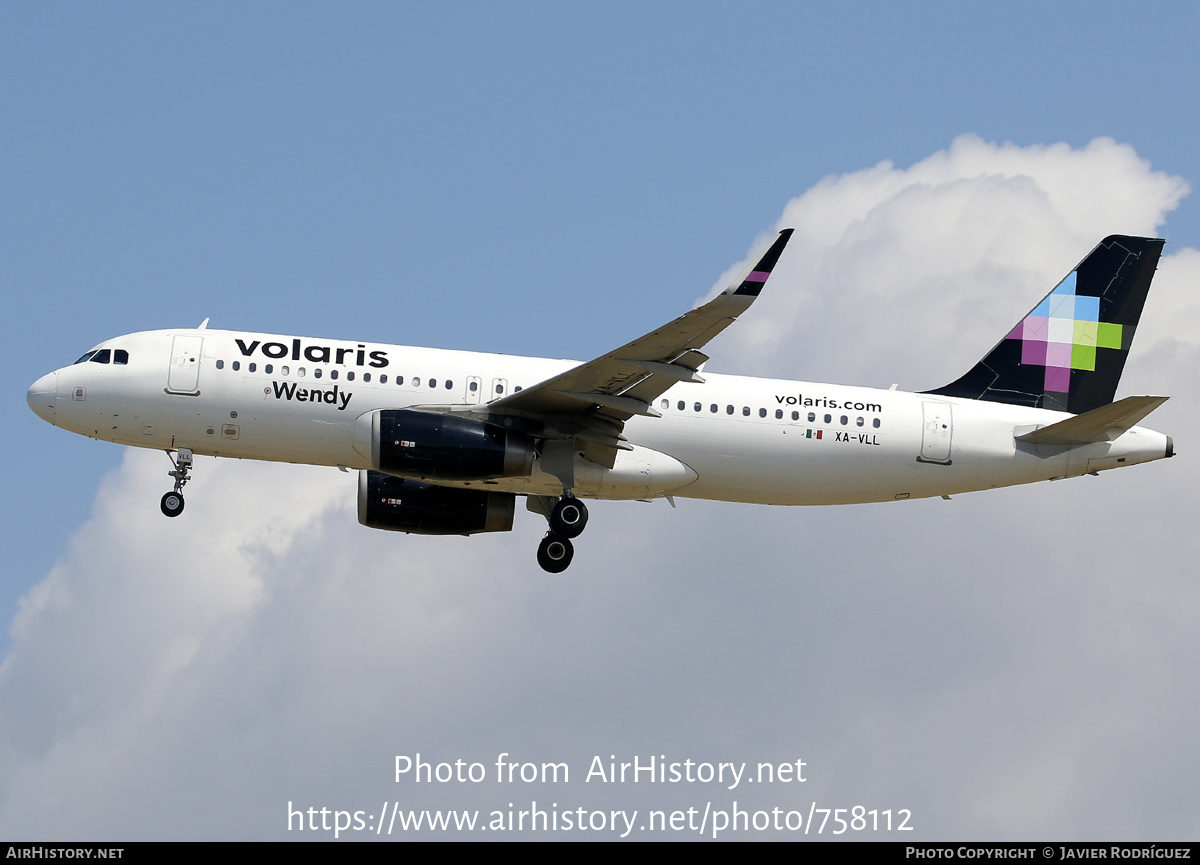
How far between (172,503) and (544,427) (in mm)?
9310

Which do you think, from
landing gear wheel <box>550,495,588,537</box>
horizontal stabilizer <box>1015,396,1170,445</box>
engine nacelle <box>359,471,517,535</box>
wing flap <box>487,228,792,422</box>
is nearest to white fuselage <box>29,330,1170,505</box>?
horizontal stabilizer <box>1015,396,1170,445</box>

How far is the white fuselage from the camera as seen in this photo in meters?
36.2

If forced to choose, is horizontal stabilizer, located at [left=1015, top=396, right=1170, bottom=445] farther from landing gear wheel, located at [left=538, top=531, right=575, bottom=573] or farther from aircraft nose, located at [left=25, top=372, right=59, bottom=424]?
aircraft nose, located at [left=25, top=372, right=59, bottom=424]

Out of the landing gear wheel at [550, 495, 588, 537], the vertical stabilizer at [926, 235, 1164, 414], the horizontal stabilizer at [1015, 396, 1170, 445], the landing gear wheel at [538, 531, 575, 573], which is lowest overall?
the landing gear wheel at [538, 531, 575, 573]

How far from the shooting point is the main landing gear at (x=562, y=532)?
37.0 meters

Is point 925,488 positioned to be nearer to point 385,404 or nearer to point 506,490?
point 506,490

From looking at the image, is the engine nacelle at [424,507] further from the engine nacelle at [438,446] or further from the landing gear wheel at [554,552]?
the engine nacelle at [438,446]

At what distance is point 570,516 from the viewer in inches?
1455

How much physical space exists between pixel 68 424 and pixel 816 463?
18387mm

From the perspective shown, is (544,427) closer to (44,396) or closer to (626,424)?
(626,424)

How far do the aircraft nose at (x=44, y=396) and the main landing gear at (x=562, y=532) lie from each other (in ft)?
40.8

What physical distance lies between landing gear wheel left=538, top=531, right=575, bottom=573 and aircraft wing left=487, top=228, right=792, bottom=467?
266cm

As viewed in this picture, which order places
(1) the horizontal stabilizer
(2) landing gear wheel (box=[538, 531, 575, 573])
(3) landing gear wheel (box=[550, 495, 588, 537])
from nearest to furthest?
(1) the horizontal stabilizer
(3) landing gear wheel (box=[550, 495, 588, 537])
(2) landing gear wheel (box=[538, 531, 575, 573])

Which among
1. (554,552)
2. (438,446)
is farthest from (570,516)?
(438,446)
